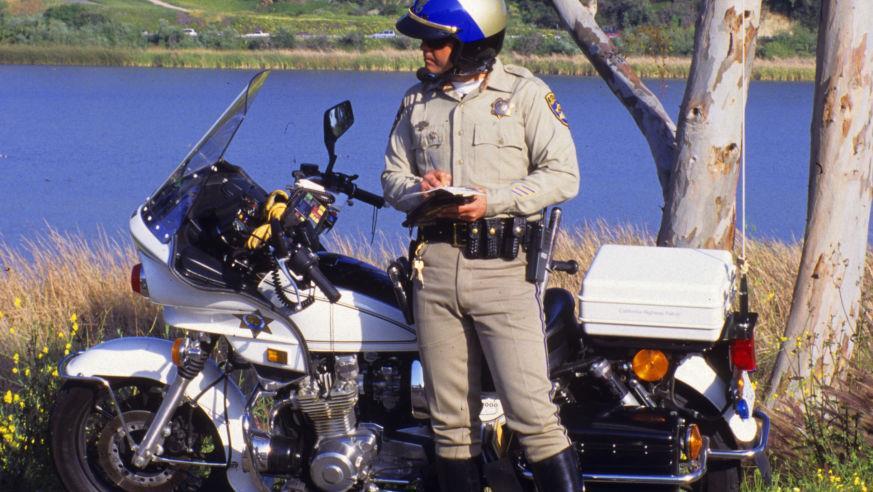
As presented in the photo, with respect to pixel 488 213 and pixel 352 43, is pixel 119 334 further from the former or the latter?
pixel 352 43

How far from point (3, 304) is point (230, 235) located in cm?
467

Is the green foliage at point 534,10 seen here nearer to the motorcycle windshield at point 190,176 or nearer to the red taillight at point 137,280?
the motorcycle windshield at point 190,176

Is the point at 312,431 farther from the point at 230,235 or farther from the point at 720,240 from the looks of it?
the point at 720,240

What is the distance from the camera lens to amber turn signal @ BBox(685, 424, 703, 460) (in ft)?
13.7

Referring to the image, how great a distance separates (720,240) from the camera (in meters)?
6.01

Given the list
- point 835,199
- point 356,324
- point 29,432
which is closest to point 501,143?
point 356,324

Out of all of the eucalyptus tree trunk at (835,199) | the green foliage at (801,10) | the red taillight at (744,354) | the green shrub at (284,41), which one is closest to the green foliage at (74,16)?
the green shrub at (284,41)

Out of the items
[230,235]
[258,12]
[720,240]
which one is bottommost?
[258,12]

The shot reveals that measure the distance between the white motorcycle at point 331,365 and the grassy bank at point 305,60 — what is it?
25901 millimetres

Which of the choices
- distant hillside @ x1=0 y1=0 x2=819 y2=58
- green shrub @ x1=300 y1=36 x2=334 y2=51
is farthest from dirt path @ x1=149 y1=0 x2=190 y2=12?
green shrub @ x1=300 y1=36 x2=334 y2=51

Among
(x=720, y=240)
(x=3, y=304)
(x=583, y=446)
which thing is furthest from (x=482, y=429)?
(x=3, y=304)

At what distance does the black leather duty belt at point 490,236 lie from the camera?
163 inches

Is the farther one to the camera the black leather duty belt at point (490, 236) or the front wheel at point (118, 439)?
the front wheel at point (118, 439)

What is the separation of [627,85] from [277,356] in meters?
3.23
